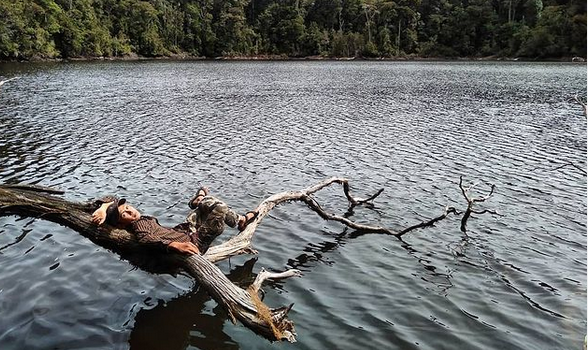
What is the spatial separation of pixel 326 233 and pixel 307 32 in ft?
626

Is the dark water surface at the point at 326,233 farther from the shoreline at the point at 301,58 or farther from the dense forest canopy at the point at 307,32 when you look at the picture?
the dense forest canopy at the point at 307,32

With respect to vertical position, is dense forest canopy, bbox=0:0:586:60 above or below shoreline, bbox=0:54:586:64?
above

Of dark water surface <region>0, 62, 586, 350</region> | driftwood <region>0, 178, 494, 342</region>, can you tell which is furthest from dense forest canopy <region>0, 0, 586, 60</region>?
driftwood <region>0, 178, 494, 342</region>

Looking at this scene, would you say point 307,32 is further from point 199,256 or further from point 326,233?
point 199,256

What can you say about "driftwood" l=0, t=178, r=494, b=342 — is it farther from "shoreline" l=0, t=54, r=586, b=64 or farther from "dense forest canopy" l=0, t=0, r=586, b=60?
"dense forest canopy" l=0, t=0, r=586, b=60

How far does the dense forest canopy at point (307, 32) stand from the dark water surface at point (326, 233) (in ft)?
336

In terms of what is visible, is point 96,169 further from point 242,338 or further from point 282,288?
point 242,338

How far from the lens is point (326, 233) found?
54.0 ft

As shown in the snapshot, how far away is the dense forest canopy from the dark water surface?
10232 cm

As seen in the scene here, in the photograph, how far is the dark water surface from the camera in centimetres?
1045

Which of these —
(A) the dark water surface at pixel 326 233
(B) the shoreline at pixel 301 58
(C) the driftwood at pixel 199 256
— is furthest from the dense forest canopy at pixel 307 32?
(C) the driftwood at pixel 199 256

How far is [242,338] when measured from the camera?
995cm

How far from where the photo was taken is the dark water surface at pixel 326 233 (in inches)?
412

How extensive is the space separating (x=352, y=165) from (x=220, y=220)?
15225 mm
